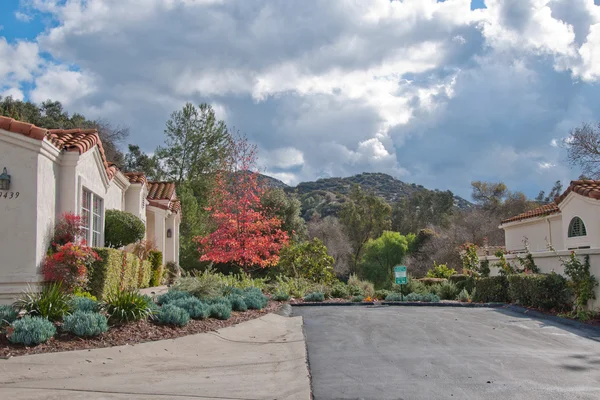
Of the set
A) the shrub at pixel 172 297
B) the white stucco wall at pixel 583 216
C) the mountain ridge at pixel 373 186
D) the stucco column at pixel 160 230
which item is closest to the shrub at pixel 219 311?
the shrub at pixel 172 297

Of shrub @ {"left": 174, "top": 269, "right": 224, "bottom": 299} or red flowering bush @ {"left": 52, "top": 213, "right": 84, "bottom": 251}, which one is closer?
red flowering bush @ {"left": 52, "top": 213, "right": 84, "bottom": 251}

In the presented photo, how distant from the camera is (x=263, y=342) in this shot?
9.99 meters

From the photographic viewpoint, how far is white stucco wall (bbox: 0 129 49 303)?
1148 cm

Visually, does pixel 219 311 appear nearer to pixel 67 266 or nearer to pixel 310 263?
pixel 67 266

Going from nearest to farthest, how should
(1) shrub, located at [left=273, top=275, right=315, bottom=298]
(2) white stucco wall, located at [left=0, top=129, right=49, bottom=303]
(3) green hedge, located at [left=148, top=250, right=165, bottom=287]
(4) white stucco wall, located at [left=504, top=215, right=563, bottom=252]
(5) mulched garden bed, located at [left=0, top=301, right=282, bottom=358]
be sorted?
1. (5) mulched garden bed, located at [left=0, top=301, right=282, bottom=358]
2. (2) white stucco wall, located at [left=0, top=129, right=49, bottom=303]
3. (1) shrub, located at [left=273, top=275, right=315, bottom=298]
4. (3) green hedge, located at [left=148, top=250, right=165, bottom=287]
5. (4) white stucco wall, located at [left=504, top=215, right=563, bottom=252]

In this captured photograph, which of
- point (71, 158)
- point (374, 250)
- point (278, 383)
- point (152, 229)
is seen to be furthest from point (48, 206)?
point (374, 250)

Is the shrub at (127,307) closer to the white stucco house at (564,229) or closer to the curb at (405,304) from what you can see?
the curb at (405,304)

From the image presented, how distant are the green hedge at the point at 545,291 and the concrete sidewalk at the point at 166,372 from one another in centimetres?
805

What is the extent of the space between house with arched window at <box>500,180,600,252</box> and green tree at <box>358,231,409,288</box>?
16.2 metres

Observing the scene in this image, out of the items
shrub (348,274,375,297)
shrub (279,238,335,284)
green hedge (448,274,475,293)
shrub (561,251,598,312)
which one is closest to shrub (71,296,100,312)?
shrub (561,251,598,312)

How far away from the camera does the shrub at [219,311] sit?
11578mm

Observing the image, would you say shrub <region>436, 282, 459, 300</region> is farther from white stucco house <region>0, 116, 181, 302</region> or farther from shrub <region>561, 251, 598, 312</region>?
white stucco house <region>0, 116, 181, 302</region>

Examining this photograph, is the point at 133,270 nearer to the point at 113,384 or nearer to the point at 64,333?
the point at 64,333

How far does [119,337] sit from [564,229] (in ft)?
58.2
